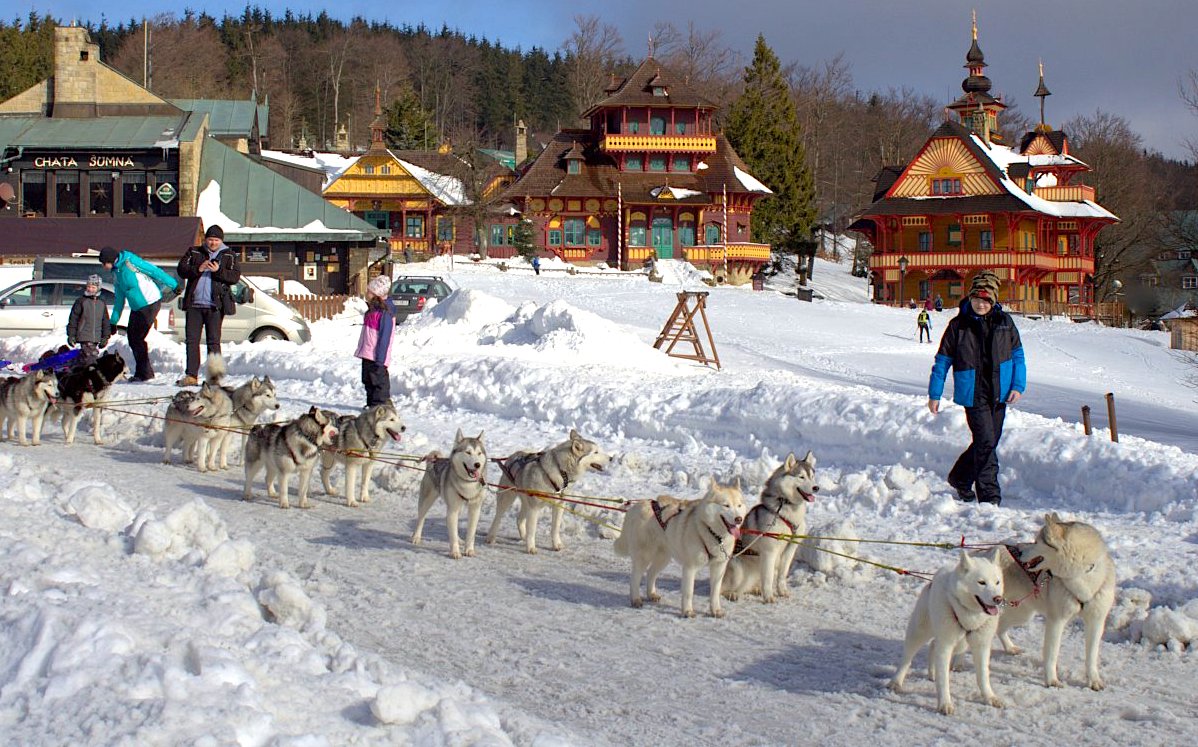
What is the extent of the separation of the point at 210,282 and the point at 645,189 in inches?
1898

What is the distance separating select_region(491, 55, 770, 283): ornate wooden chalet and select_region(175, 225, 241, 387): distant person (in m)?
46.3

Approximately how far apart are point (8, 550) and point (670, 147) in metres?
57.6

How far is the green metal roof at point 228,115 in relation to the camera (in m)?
57.0

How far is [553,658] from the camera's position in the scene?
6062mm

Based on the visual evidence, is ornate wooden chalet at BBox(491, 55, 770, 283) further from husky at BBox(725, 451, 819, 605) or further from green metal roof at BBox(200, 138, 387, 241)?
husky at BBox(725, 451, 819, 605)

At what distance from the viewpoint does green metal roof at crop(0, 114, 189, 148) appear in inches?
1729

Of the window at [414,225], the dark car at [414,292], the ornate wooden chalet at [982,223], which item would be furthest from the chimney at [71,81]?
the ornate wooden chalet at [982,223]

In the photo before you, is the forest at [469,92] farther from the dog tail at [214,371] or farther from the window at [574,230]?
the dog tail at [214,371]

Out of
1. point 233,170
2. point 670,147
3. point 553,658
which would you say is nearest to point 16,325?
point 553,658

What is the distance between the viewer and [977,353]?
31.6ft

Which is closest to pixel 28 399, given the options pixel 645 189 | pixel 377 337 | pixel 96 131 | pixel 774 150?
pixel 377 337

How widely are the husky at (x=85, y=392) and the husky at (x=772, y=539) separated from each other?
8.60 metres

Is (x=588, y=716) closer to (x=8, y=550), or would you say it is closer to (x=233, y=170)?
(x=8, y=550)

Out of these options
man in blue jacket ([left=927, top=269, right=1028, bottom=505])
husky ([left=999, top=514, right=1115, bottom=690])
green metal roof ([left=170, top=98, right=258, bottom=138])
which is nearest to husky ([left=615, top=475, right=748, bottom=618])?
husky ([left=999, top=514, right=1115, bottom=690])
